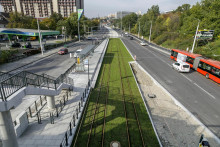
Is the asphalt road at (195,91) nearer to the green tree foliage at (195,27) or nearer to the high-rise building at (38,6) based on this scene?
the green tree foliage at (195,27)

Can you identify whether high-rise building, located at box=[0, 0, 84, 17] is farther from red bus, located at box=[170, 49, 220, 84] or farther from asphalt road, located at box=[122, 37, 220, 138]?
asphalt road, located at box=[122, 37, 220, 138]

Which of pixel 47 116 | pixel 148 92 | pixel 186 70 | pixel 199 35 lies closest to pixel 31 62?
pixel 47 116

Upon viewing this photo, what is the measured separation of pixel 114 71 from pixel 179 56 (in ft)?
51.5

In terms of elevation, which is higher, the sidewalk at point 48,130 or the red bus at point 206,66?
the red bus at point 206,66

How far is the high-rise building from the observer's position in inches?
5054

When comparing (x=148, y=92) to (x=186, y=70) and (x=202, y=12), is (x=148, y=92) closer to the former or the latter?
(x=186, y=70)

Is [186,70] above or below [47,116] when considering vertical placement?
above

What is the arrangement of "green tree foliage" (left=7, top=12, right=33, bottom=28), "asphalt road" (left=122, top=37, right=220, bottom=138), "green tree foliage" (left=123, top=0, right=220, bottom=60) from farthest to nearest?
"green tree foliage" (left=7, top=12, right=33, bottom=28), "green tree foliage" (left=123, top=0, right=220, bottom=60), "asphalt road" (left=122, top=37, right=220, bottom=138)

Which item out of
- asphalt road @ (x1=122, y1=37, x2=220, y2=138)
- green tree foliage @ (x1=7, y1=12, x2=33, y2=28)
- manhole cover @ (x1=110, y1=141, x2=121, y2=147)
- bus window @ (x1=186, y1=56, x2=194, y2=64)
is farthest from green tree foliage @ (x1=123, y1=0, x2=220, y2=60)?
green tree foliage @ (x1=7, y1=12, x2=33, y2=28)

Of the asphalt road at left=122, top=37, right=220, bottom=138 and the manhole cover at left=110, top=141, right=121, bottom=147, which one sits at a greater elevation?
the asphalt road at left=122, top=37, right=220, bottom=138

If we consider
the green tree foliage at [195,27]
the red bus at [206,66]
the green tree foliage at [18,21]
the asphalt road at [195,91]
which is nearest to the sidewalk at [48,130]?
the asphalt road at [195,91]

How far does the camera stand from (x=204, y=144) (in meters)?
8.18

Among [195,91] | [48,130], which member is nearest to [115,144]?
[48,130]

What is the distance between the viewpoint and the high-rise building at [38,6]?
128 metres
